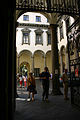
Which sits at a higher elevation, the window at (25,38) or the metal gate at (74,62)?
the window at (25,38)

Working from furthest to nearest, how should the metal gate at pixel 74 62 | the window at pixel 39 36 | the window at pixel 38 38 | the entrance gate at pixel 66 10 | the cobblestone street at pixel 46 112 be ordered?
the window at pixel 38 38
the window at pixel 39 36
the entrance gate at pixel 66 10
the metal gate at pixel 74 62
the cobblestone street at pixel 46 112

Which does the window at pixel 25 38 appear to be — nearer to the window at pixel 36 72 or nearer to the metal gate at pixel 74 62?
the window at pixel 36 72

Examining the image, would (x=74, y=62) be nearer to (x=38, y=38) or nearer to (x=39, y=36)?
(x=38, y=38)

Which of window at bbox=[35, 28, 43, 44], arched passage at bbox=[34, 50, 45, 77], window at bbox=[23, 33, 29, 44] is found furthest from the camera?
arched passage at bbox=[34, 50, 45, 77]

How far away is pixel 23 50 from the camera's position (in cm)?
2369

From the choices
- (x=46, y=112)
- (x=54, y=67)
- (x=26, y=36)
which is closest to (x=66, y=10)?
(x=54, y=67)

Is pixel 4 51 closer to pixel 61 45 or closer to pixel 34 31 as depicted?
pixel 61 45

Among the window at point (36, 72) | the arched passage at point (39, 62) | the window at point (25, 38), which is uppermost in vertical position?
the window at point (25, 38)

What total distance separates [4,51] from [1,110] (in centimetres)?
75

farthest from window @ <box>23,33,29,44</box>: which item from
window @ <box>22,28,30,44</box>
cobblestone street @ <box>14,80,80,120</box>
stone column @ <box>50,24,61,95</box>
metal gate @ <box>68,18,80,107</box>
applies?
cobblestone street @ <box>14,80,80,120</box>

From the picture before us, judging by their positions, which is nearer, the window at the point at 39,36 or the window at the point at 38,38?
the window at the point at 39,36

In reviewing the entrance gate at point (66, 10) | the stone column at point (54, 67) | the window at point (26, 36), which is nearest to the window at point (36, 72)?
the window at point (26, 36)

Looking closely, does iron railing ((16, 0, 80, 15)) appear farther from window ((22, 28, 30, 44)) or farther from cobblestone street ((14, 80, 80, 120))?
→ window ((22, 28, 30, 44))

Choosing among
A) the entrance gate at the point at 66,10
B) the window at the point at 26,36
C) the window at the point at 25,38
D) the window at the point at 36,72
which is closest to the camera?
the entrance gate at the point at 66,10
